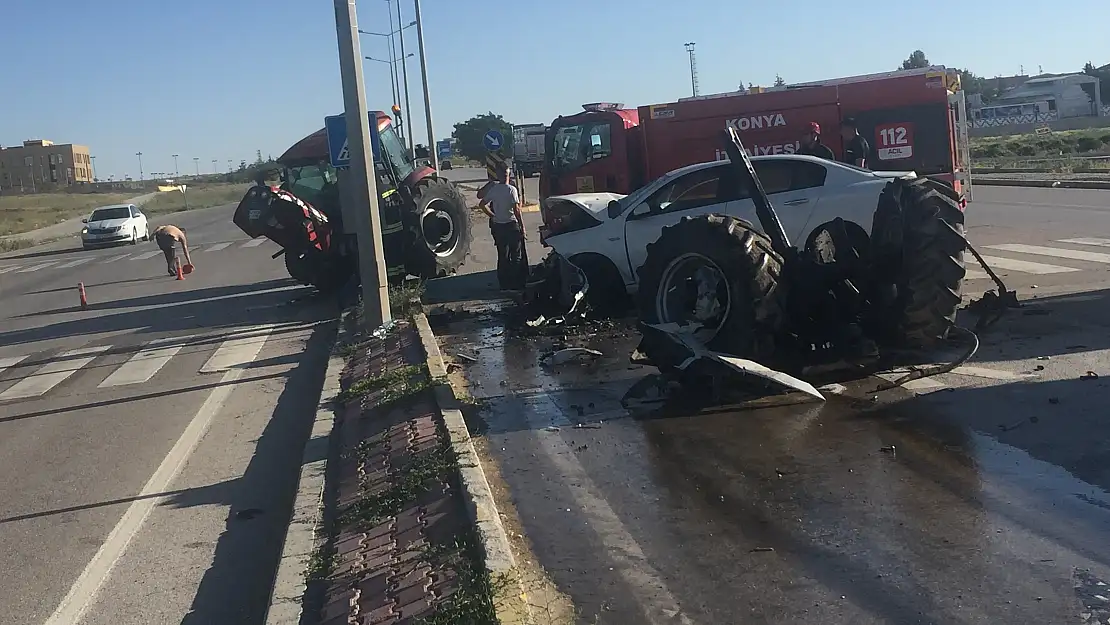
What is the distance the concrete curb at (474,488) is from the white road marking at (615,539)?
1.68 feet

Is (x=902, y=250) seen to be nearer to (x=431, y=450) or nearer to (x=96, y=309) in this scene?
(x=431, y=450)

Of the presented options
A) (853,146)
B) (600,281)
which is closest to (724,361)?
(600,281)

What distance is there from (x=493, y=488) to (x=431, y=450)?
0.78m

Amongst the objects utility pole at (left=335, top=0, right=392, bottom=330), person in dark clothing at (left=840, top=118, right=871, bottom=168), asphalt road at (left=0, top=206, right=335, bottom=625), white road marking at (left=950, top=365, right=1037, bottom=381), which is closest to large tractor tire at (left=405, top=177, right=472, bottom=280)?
asphalt road at (left=0, top=206, right=335, bottom=625)

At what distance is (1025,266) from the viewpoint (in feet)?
47.1

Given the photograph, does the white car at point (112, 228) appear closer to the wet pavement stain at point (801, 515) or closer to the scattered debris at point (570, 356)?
the scattered debris at point (570, 356)

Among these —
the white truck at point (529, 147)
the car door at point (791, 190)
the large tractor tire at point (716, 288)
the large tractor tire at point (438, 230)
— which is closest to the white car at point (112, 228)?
the white truck at point (529, 147)

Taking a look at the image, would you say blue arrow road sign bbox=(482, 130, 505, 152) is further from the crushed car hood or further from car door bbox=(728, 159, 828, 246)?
car door bbox=(728, 159, 828, 246)

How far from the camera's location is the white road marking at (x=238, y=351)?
508 inches

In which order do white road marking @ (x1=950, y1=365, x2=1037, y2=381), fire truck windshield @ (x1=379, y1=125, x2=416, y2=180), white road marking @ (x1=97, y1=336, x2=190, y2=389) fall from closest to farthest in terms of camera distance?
1. white road marking @ (x1=950, y1=365, x2=1037, y2=381)
2. white road marking @ (x1=97, y1=336, x2=190, y2=389)
3. fire truck windshield @ (x1=379, y1=125, x2=416, y2=180)

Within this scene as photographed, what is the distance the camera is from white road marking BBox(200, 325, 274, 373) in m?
12.9

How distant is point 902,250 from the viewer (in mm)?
9031

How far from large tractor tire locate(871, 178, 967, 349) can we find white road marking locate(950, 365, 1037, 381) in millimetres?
453

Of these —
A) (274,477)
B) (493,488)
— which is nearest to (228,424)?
(274,477)
